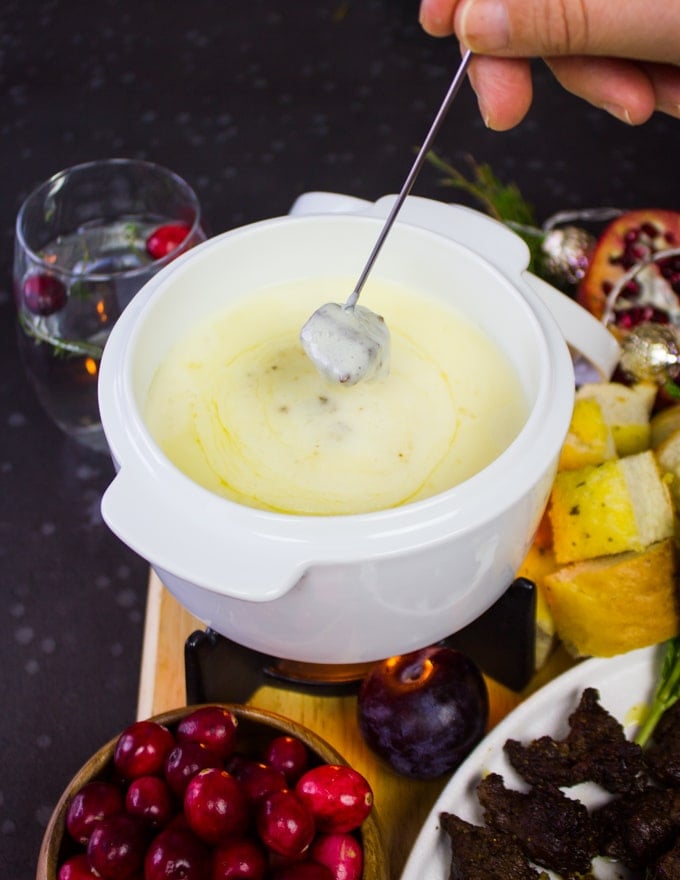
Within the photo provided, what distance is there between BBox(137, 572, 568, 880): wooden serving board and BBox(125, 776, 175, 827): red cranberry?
22cm

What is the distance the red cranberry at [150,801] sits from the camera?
846mm

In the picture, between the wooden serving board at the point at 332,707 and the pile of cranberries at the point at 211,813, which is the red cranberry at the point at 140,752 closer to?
the pile of cranberries at the point at 211,813

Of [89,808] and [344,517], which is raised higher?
[344,517]

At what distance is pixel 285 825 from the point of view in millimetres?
817

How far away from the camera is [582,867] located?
91 centimetres

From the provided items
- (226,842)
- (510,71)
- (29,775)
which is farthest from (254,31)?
(226,842)

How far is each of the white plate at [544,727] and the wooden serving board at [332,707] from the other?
7 centimetres

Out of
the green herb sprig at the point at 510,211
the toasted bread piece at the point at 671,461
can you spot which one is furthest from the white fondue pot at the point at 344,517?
the green herb sprig at the point at 510,211

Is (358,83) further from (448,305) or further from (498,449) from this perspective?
(498,449)

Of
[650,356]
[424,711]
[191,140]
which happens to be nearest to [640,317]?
[650,356]

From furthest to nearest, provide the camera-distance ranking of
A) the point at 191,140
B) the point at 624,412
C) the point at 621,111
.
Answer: the point at 191,140 < the point at 624,412 < the point at 621,111

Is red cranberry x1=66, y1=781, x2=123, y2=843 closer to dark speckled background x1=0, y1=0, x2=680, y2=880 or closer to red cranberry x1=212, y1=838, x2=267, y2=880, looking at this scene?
red cranberry x1=212, y1=838, x2=267, y2=880

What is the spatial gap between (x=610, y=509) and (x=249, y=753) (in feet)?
1.28

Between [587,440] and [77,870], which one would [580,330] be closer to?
[587,440]
